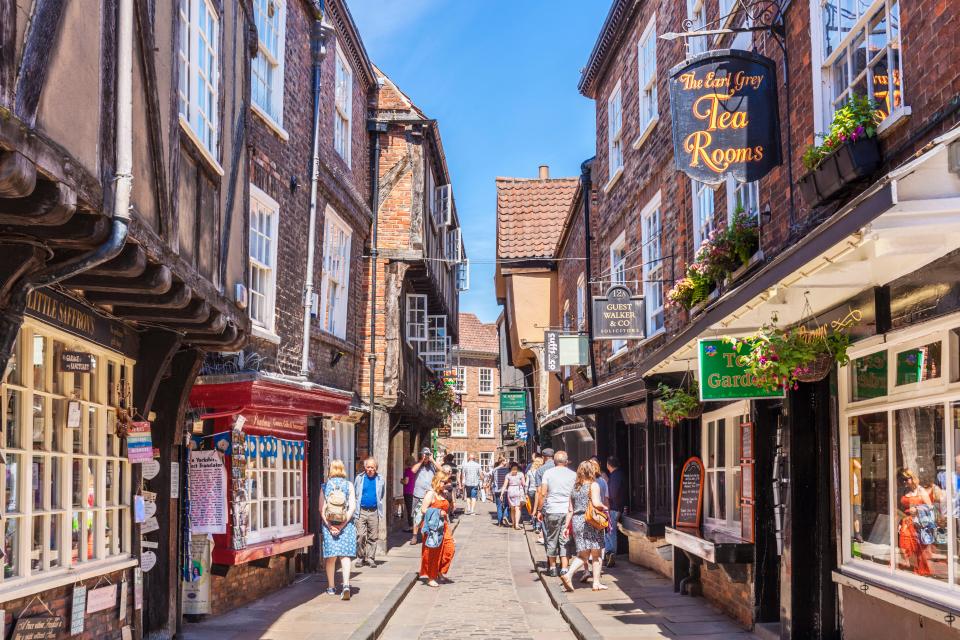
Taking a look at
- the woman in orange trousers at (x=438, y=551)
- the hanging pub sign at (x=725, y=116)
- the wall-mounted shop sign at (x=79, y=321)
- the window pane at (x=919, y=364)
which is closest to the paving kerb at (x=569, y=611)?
the woman in orange trousers at (x=438, y=551)

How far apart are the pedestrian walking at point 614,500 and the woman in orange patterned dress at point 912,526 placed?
9.20 metres

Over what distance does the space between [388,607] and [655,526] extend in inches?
158

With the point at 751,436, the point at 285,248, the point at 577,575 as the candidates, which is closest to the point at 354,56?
the point at 285,248

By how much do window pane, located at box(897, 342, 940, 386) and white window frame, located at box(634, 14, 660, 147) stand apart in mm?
7970

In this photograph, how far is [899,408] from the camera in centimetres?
689

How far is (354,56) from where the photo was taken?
58.9ft

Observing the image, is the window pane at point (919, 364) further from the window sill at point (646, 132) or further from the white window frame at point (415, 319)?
the white window frame at point (415, 319)

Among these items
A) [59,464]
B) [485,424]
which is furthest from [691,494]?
[485,424]

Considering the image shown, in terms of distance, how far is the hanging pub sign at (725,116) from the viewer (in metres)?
8.46

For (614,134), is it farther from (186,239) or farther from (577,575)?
(186,239)

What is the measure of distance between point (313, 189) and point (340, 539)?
506cm

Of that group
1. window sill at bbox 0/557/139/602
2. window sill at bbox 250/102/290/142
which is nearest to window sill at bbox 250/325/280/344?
window sill at bbox 250/102/290/142

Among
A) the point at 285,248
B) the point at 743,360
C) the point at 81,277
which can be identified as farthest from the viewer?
the point at 285,248

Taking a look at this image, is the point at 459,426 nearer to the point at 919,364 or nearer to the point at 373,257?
the point at 373,257
